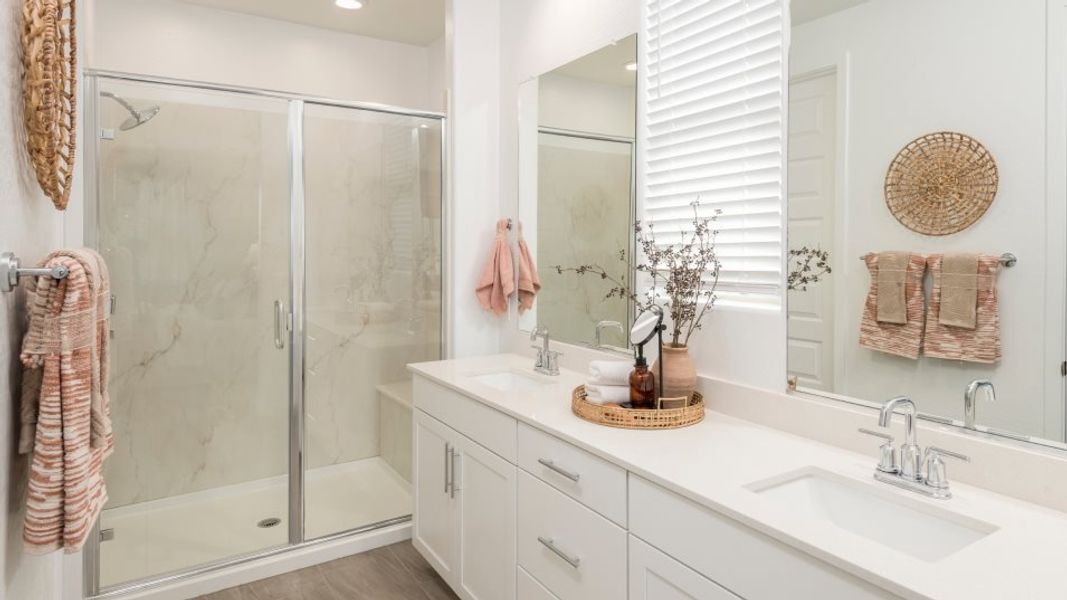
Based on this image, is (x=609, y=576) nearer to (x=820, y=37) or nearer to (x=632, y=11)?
(x=820, y=37)

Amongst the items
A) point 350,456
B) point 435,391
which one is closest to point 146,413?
point 350,456

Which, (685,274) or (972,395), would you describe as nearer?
(972,395)

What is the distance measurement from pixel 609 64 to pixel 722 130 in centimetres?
63

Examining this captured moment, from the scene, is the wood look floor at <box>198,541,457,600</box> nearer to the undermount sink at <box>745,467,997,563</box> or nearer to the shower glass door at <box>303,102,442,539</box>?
the shower glass door at <box>303,102,442,539</box>

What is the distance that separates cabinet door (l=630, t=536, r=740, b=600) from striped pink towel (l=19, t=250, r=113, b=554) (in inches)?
→ 43.9

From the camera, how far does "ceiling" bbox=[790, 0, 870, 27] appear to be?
1511 millimetres

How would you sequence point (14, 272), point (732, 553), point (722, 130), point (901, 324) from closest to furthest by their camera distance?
1. point (14, 272)
2. point (732, 553)
3. point (901, 324)
4. point (722, 130)

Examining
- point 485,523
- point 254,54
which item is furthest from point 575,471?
point 254,54

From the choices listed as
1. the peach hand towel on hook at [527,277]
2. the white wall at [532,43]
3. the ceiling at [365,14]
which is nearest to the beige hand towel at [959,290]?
the white wall at [532,43]

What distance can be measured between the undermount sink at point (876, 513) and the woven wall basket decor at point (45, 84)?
1567 mm

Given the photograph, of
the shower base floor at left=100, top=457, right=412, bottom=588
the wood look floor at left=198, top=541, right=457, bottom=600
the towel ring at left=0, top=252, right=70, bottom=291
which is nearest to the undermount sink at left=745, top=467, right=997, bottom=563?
the towel ring at left=0, top=252, right=70, bottom=291

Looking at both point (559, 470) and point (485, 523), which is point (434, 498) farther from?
point (559, 470)

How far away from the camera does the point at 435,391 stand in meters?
2.38

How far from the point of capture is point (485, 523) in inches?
79.5
